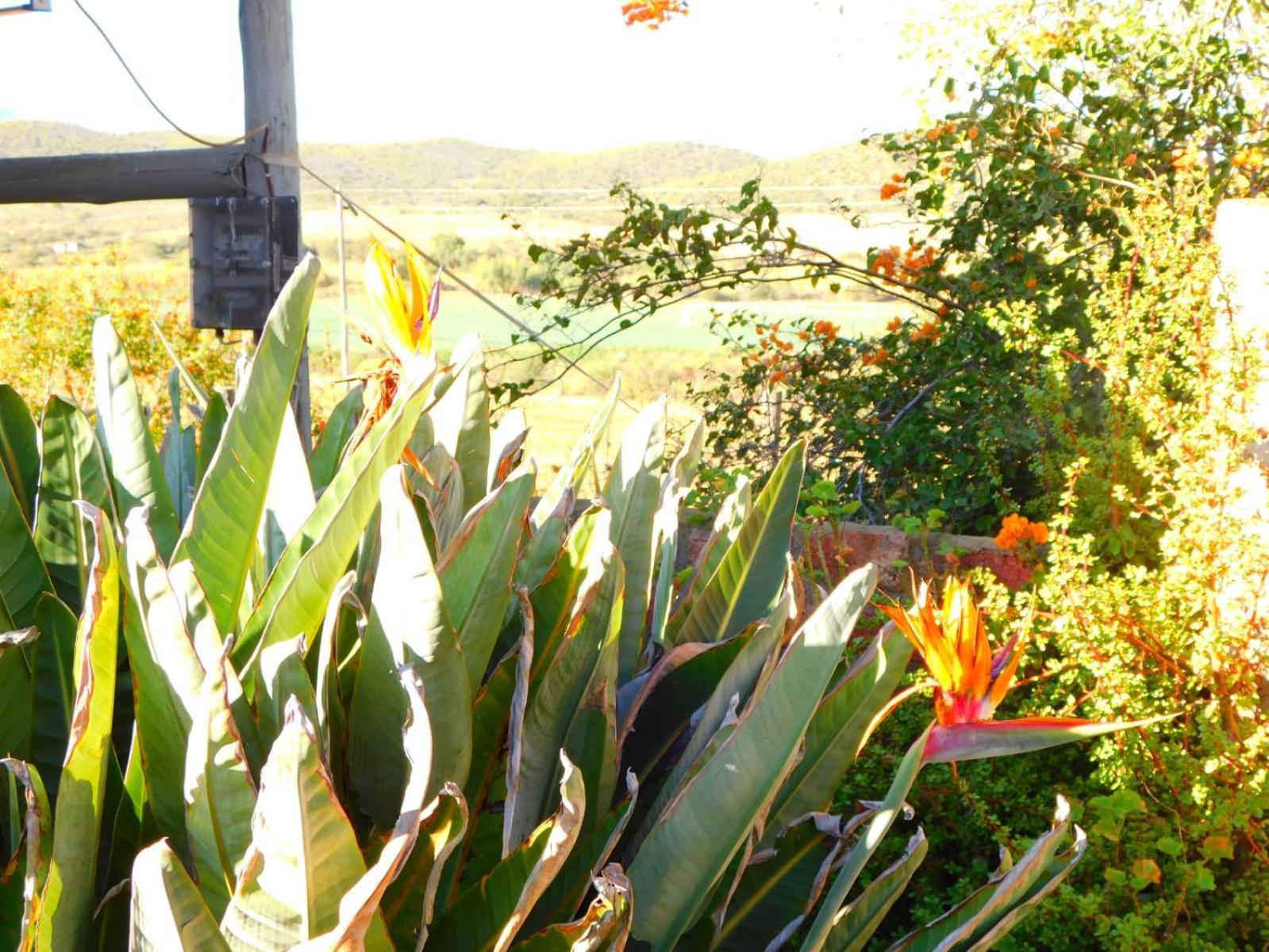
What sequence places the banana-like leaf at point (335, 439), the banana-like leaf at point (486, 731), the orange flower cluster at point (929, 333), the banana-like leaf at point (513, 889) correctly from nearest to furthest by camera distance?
the banana-like leaf at point (513, 889) < the banana-like leaf at point (486, 731) < the banana-like leaf at point (335, 439) < the orange flower cluster at point (929, 333)

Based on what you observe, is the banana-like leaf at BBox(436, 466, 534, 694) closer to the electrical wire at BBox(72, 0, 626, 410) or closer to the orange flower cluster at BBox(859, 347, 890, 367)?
the electrical wire at BBox(72, 0, 626, 410)

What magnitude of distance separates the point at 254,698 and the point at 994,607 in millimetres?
1378

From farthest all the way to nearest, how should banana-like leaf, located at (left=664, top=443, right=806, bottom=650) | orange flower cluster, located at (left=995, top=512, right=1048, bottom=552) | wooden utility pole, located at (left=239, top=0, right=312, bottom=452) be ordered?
wooden utility pole, located at (left=239, top=0, right=312, bottom=452) → orange flower cluster, located at (left=995, top=512, right=1048, bottom=552) → banana-like leaf, located at (left=664, top=443, right=806, bottom=650)

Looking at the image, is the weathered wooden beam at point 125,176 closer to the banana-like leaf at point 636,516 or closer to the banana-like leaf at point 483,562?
the banana-like leaf at point 636,516

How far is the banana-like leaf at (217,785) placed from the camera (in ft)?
2.19

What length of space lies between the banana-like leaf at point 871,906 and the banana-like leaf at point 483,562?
40cm

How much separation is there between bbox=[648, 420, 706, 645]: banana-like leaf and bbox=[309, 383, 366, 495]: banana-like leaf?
35 cm

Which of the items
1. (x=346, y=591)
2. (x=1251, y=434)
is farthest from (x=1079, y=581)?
(x=346, y=591)

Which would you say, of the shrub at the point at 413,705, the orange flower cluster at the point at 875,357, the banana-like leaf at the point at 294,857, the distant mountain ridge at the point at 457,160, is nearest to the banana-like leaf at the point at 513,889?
the shrub at the point at 413,705

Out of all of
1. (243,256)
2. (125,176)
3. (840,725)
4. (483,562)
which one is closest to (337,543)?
(483,562)

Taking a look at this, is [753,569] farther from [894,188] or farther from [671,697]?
[894,188]

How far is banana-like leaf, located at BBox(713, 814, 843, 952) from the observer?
0.96m

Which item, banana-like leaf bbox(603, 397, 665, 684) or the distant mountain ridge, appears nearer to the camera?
banana-like leaf bbox(603, 397, 665, 684)

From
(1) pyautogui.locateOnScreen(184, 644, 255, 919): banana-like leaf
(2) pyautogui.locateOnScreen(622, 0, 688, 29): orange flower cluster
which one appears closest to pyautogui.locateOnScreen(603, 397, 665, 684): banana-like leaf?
(1) pyautogui.locateOnScreen(184, 644, 255, 919): banana-like leaf
